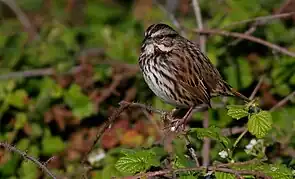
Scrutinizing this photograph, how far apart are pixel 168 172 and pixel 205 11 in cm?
435

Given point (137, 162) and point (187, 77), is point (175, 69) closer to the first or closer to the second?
point (187, 77)

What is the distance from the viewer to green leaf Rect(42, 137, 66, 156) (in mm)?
5867

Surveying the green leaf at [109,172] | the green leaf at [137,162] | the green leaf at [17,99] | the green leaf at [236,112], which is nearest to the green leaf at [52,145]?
the green leaf at [17,99]

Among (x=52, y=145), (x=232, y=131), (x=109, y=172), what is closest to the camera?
(x=109, y=172)

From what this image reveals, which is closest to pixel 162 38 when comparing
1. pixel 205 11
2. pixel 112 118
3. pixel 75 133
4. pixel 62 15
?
pixel 112 118

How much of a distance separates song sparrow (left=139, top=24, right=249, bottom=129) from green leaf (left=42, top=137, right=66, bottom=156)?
4.12 ft

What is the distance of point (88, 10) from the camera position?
901 cm

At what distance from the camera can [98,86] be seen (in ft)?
21.7

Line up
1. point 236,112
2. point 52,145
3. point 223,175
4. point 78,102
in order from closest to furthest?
1. point 223,175
2. point 236,112
3. point 52,145
4. point 78,102

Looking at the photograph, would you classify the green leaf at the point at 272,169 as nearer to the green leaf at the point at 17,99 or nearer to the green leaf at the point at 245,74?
the green leaf at the point at 245,74

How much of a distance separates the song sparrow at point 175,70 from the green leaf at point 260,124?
0.96 metres

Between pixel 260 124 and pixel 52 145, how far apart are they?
2393 mm

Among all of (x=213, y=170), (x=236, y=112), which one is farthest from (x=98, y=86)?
(x=213, y=170)

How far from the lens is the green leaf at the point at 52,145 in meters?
5.87
